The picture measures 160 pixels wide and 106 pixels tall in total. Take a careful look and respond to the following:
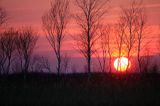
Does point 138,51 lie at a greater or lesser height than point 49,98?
greater

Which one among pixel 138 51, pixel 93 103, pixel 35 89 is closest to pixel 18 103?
pixel 35 89

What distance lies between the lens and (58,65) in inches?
1590

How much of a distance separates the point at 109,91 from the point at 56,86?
330 cm

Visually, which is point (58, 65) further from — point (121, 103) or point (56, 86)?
point (121, 103)

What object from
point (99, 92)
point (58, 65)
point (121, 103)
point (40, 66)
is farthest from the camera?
point (40, 66)

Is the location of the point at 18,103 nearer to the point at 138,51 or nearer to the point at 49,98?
the point at 49,98

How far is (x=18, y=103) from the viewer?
66.6ft

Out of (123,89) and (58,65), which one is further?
(58,65)

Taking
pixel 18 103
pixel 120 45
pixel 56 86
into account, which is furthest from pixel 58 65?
pixel 18 103

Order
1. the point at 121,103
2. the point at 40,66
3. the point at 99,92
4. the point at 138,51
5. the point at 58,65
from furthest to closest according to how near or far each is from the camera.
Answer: the point at 40,66
the point at 138,51
the point at 58,65
the point at 99,92
the point at 121,103

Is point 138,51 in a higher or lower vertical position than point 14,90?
higher

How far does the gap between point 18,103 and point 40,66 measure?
38643mm

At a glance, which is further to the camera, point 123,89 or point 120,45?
point 120,45

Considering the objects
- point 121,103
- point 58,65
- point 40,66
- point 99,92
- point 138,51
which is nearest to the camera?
point 121,103
